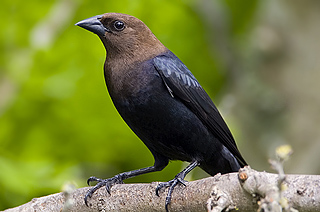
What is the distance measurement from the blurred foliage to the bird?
1.03 meters

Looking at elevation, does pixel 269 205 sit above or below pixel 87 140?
below

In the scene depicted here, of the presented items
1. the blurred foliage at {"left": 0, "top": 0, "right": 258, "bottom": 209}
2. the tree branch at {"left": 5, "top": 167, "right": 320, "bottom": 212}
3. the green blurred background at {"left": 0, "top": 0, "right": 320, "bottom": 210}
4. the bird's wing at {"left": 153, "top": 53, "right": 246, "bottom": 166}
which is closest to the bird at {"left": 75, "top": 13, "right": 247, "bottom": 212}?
the bird's wing at {"left": 153, "top": 53, "right": 246, "bottom": 166}

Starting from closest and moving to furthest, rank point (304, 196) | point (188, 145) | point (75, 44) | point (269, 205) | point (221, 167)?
point (269, 205), point (304, 196), point (188, 145), point (221, 167), point (75, 44)

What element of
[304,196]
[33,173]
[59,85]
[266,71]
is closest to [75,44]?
[59,85]

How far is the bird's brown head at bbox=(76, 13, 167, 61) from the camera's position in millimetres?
3775

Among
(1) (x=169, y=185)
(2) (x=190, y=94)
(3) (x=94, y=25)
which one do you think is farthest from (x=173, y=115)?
(3) (x=94, y=25)

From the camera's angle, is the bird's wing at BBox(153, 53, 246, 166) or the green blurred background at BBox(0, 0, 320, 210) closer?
the bird's wing at BBox(153, 53, 246, 166)

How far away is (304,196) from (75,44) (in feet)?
12.2

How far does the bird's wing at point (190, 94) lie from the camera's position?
12.0 feet

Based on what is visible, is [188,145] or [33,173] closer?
[188,145]

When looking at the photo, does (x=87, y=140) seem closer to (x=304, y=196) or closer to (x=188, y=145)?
(x=188, y=145)

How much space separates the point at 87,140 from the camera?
5250mm

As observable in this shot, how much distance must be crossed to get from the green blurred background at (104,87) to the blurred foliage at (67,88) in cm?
1

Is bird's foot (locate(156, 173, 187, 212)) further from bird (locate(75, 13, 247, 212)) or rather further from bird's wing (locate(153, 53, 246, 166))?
bird's wing (locate(153, 53, 246, 166))
